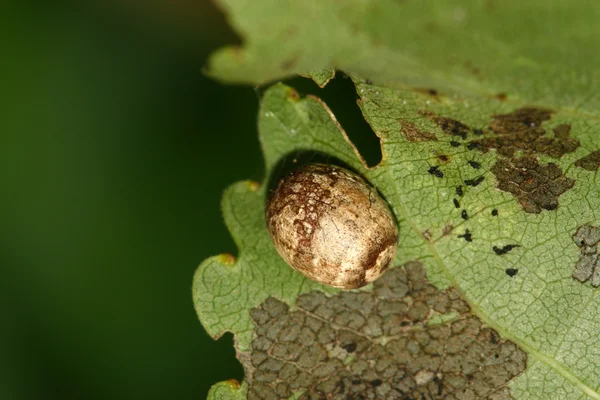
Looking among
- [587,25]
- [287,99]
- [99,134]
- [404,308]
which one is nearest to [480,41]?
[587,25]

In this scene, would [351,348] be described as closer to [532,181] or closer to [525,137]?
[532,181]

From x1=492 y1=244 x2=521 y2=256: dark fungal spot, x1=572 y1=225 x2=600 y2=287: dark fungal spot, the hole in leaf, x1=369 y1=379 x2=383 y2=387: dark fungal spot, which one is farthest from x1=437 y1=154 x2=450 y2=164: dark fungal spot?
x1=369 y1=379 x2=383 y2=387: dark fungal spot

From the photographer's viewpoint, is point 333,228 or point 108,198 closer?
point 333,228

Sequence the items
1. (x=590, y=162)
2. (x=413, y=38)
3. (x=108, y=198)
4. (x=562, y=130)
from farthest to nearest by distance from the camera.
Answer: (x=108, y=198)
(x=590, y=162)
(x=562, y=130)
(x=413, y=38)

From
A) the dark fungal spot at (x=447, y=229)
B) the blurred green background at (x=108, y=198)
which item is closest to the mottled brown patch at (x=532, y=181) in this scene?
the dark fungal spot at (x=447, y=229)

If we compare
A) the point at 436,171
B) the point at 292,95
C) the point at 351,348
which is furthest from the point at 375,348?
the point at 292,95

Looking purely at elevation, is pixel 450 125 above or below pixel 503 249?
above
